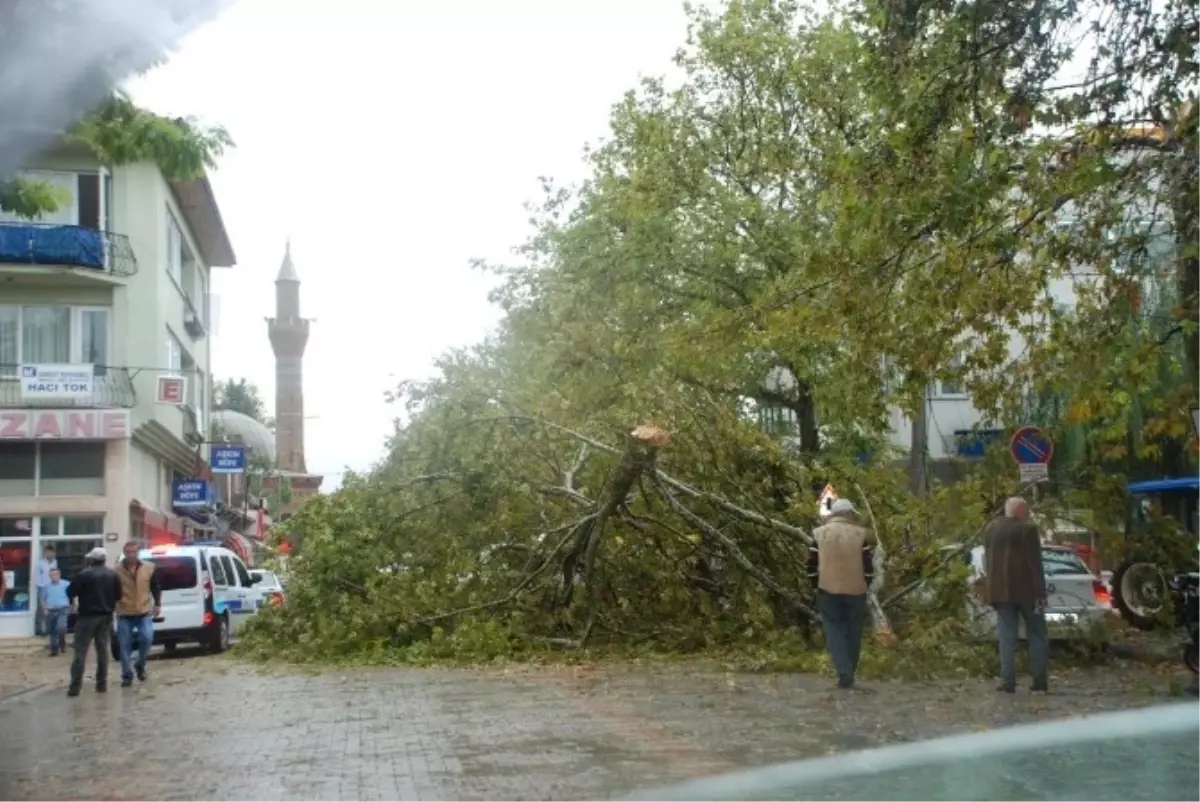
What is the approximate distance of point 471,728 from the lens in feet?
36.8

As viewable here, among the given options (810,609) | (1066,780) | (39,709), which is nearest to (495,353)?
(810,609)

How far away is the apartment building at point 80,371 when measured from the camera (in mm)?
30938

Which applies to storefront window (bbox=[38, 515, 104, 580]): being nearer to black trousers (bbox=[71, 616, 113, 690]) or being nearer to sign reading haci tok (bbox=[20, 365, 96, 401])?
sign reading haci tok (bbox=[20, 365, 96, 401])

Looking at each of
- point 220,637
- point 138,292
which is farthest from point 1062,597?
point 138,292

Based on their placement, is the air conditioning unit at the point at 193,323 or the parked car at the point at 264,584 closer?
the parked car at the point at 264,584

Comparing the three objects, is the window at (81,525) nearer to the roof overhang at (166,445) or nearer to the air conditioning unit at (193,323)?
the roof overhang at (166,445)

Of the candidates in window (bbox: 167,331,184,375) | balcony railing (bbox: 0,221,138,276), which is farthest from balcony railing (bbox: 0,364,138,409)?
balcony railing (bbox: 0,221,138,276)

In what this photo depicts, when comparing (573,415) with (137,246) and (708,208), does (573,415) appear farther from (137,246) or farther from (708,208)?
(137,246)

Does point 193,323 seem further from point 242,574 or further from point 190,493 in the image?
point 242,574

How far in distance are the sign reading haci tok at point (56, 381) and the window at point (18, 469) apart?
49.5 inches

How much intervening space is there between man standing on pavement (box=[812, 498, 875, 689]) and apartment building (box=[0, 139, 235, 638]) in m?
21.4

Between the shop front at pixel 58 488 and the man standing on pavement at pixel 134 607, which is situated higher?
the shop front at pixel 58 488

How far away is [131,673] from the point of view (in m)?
16.7

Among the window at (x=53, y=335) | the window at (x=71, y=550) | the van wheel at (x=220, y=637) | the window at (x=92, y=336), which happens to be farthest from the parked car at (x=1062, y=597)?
the window at (x=92, y=336)
